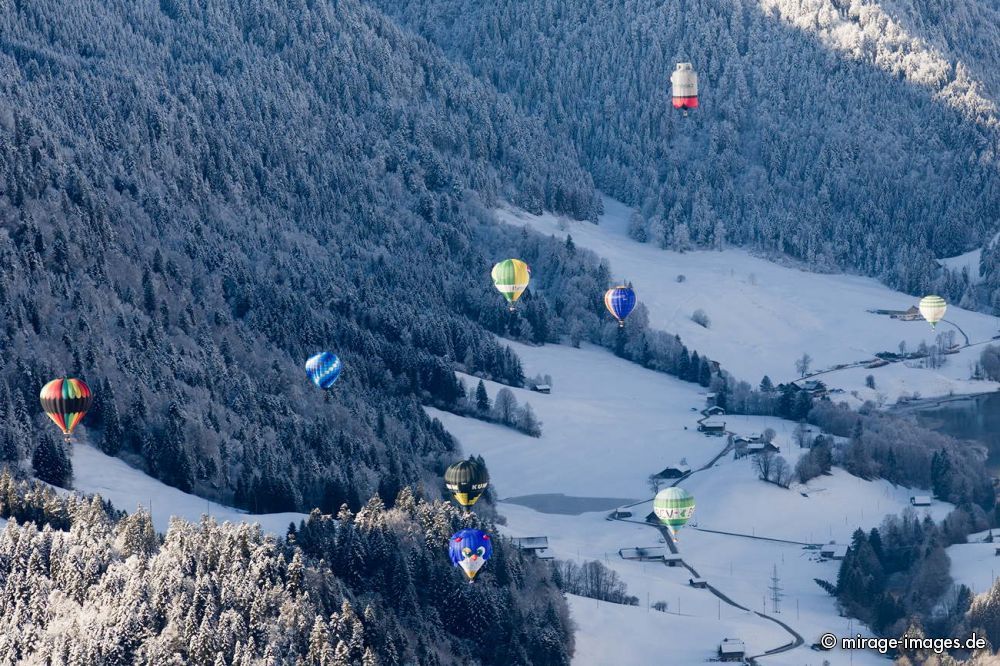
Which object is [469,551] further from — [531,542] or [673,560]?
[673,560]

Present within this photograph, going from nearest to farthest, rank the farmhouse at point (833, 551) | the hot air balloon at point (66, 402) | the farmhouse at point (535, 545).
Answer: the hot air balloon at point (66, 402)
the farmhouse at point (535, 545)
the farmhouse at point (833, 551)

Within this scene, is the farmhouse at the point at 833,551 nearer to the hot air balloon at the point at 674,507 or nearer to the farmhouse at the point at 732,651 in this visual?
the hot air balloon at the point at 674,507

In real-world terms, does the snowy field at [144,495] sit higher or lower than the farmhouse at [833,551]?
higher

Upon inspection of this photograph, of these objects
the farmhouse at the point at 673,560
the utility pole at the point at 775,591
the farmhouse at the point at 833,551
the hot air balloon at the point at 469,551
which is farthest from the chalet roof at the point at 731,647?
the farmhouse at the point at 833,551

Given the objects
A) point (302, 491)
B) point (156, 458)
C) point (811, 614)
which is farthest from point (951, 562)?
point (156, 458)

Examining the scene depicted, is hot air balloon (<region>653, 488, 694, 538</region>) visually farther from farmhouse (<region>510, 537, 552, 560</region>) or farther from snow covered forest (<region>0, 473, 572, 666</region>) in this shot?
snow covered forest (<region>0, 473, 572, 666</region>)
